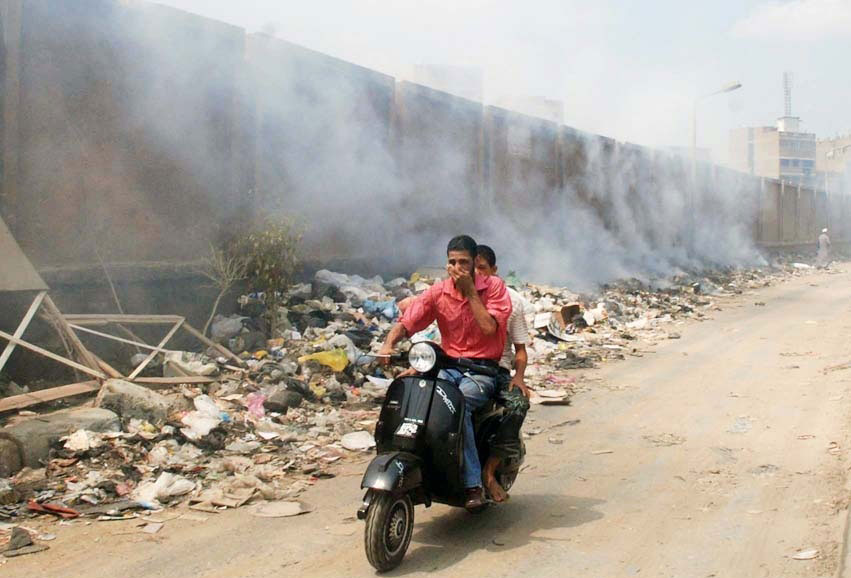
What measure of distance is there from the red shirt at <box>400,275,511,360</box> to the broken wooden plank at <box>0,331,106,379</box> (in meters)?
3.49

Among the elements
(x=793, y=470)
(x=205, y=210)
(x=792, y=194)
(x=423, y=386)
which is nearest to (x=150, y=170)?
(x=205, y=210)

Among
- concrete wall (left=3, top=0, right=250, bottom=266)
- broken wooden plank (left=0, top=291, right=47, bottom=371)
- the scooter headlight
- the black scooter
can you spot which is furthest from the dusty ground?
concrete wall (left=3, top=0, right=250, bottom=266)

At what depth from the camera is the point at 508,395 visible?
14.4 ft

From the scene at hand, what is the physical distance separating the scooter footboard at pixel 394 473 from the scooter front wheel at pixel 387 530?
74 mm

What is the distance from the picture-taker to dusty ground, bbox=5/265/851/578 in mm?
3900

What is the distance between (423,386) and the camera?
4.07 m

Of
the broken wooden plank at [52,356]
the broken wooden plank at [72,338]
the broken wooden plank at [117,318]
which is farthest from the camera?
the broken wooden plank at [117,318]

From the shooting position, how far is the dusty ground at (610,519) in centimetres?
390

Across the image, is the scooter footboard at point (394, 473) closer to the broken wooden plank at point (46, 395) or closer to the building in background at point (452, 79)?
the broken wooden plank at point (46, 395)

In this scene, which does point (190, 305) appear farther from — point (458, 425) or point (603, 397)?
point (458, 425)

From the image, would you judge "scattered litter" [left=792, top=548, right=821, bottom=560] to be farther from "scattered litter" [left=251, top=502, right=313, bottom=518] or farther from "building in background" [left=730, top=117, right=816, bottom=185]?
"building in background" [left=730, top=117, right=816, bottom=185]

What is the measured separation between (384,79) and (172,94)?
479cm

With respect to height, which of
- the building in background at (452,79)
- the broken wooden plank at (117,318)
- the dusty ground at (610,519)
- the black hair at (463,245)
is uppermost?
the building in background at (452,79)

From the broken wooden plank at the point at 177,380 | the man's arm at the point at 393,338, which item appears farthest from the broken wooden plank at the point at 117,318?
the man's arm at the point at 393,338
